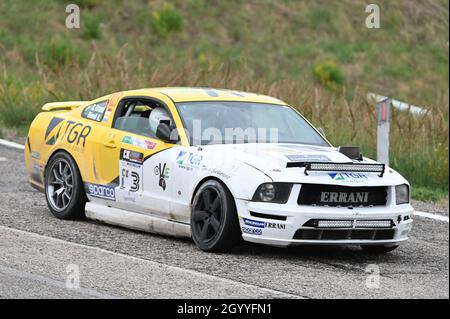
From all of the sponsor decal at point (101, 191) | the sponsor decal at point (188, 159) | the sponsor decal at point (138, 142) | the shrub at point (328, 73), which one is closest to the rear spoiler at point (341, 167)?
the sponsor decal at point (188, 159)

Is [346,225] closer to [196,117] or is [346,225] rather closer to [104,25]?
[196,117]

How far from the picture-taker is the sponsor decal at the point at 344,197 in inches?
366

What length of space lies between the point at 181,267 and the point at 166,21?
27434 mm

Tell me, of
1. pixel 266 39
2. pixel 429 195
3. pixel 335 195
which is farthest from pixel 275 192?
pixel 266 39

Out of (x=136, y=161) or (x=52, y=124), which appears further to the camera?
(x=52, y=124)

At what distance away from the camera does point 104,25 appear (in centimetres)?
3512

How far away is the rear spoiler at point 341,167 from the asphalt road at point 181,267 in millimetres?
726

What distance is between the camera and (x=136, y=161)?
34.1 ft

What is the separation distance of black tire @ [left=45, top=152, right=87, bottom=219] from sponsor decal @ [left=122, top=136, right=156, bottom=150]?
27.4 inches

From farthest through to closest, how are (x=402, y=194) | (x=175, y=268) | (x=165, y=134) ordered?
(x=165, y=134)
(x=402, y=194)
(x=175, y=268)

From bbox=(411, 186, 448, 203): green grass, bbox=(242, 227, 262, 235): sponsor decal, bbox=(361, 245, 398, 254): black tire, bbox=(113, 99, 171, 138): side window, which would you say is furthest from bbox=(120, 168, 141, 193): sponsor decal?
bbox=(411, 186, 448, 203): green grass

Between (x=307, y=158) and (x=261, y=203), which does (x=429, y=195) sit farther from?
(x=261, y=203)
